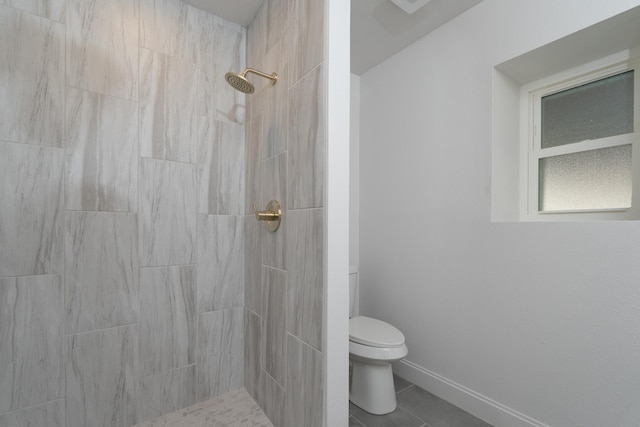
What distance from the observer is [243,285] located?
167cm

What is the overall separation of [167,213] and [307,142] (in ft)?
2.84

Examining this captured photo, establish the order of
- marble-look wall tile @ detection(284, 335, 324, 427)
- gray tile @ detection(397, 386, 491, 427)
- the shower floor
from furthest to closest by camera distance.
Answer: gray tile @ detection(397, 386, 491, 427) → the shower floor → marble-look wall tile @ detection(284, 335, 324, 427)

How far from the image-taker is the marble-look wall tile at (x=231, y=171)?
5.29ft

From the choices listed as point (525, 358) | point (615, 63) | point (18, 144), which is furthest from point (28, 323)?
point (615, 63)

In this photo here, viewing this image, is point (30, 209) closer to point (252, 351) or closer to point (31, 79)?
point (31, 79)

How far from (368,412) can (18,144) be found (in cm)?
208

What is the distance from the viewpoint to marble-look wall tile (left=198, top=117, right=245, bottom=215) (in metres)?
1.55

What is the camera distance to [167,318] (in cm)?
142

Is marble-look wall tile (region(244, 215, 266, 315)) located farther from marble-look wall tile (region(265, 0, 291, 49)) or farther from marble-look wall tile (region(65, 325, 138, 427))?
marble-look wall tile (region(265, 0, 291, 49))

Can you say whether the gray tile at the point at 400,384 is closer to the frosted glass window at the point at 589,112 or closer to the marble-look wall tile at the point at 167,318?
the marble-look wall tile at the point at 167,318

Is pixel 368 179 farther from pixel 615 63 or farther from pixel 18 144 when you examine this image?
pixel 18 144

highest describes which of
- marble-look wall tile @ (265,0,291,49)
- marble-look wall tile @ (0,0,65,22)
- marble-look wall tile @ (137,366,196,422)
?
marble-look wall tile @ (265,0,291,49)

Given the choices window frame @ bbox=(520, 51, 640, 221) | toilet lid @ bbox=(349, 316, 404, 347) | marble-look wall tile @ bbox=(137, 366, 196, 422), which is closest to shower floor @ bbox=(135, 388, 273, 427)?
marble-look wall tile @ bbox=(137, 366, 196, 422)

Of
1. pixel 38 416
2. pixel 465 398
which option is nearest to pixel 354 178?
pixel 465 398
